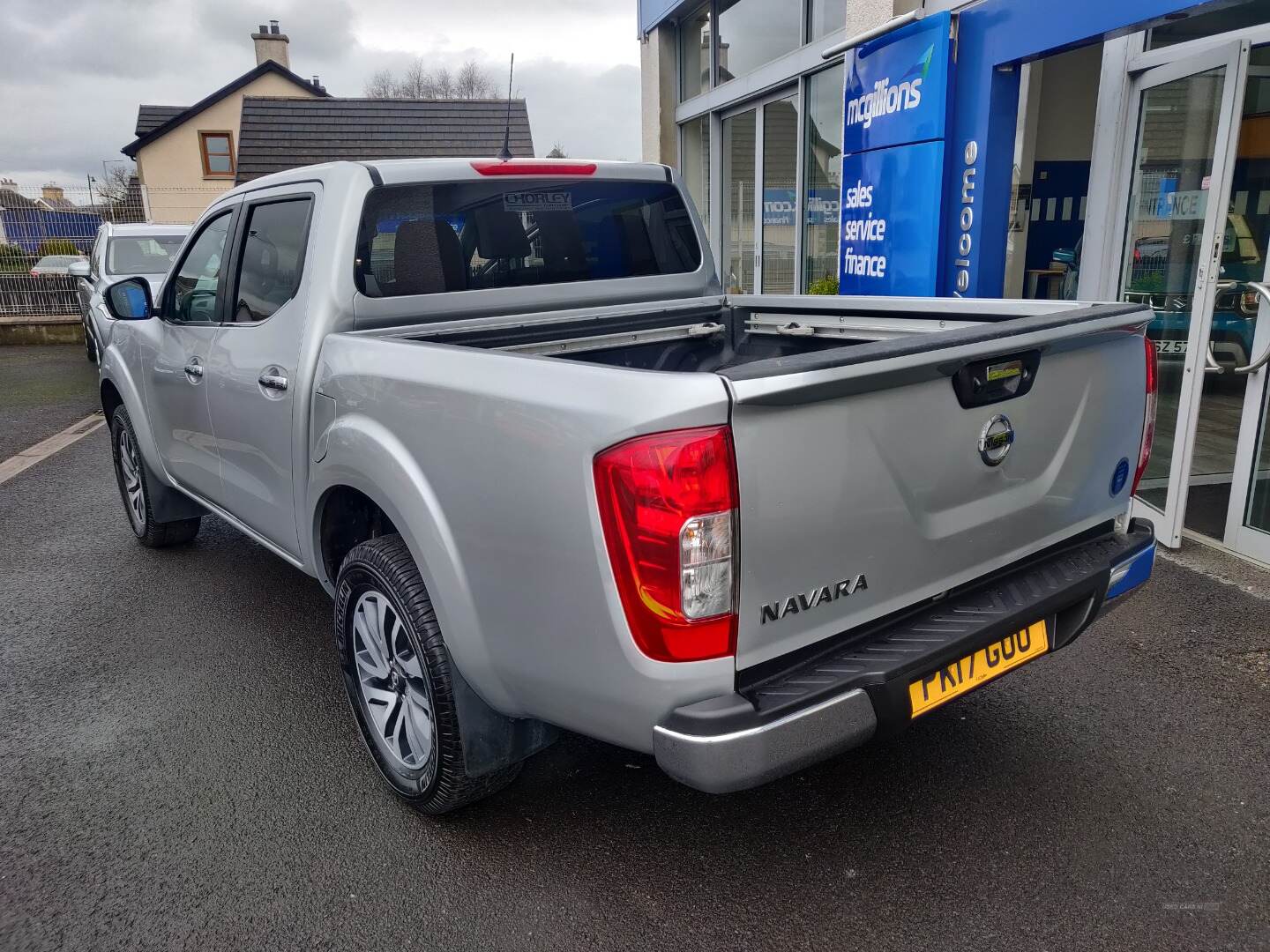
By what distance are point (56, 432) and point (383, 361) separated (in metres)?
7.80

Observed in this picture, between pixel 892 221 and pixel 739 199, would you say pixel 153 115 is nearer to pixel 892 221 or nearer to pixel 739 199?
pixel 739 199

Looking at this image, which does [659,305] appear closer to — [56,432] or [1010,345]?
[1010,345]

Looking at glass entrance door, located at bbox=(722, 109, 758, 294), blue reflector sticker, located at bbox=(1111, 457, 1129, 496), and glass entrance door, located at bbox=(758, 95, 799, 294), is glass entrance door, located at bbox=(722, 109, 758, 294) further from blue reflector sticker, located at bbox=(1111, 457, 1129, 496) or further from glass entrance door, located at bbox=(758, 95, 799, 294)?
blue reflector sticker, located at bbox=(1111, 457, 1129, 496)

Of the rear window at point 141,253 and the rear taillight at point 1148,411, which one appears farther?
the rear window at point 141,253

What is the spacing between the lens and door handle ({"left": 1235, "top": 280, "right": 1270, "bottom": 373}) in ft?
14.2

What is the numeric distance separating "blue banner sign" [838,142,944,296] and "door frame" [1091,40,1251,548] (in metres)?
1.30

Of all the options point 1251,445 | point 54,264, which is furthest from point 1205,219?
point 54,264

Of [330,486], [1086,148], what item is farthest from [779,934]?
[1086,148]

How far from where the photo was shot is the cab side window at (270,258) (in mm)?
3299

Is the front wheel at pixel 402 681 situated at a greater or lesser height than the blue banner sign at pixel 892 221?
lesser

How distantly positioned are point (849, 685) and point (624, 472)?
0.67 meters

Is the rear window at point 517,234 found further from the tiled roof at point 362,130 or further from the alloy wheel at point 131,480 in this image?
the tiled roof at point 362,130

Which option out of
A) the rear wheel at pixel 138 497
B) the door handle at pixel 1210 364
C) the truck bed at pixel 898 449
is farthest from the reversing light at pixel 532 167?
the door handle at pixel 1210 364

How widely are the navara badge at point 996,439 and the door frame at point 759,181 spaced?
737 centimetres
